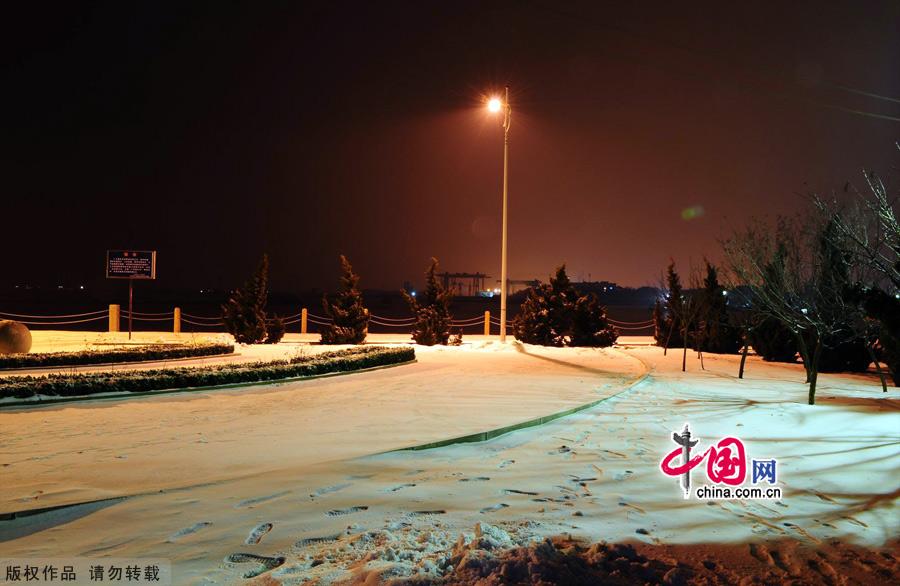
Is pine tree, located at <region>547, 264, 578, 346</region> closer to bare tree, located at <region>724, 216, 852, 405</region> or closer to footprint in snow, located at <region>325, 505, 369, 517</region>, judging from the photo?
bare tree, located at <region>724, 216, 852, 405</region>

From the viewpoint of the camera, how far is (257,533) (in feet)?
15.2

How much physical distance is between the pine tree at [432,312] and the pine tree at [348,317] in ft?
6.07

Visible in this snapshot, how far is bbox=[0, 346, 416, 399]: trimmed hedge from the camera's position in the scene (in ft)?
32.8

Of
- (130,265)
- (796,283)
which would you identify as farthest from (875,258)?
(130,265)

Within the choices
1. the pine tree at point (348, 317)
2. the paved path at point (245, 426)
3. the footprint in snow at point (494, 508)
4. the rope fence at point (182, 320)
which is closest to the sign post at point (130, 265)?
the rope fence at point (182, 320)

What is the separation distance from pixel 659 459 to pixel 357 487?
348 centimetres

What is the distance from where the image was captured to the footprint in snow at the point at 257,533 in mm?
4492

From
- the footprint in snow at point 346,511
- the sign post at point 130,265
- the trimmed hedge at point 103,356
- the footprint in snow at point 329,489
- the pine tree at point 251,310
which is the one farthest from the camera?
the sign post at point 130,265

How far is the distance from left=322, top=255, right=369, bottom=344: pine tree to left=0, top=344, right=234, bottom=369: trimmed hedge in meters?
5.96

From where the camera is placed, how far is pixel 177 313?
27047 mm

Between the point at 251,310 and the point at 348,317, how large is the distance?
3607 mm

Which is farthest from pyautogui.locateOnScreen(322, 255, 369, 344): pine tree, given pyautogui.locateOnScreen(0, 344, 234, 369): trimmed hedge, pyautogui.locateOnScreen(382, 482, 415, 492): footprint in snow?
pyautogui.locateOnScreen(382, 482, 415, 492): footprint in snow

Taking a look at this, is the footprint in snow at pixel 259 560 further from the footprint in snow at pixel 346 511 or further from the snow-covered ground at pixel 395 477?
the footprint in snow at pixel 346 511

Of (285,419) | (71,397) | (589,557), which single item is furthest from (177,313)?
(589,557)
